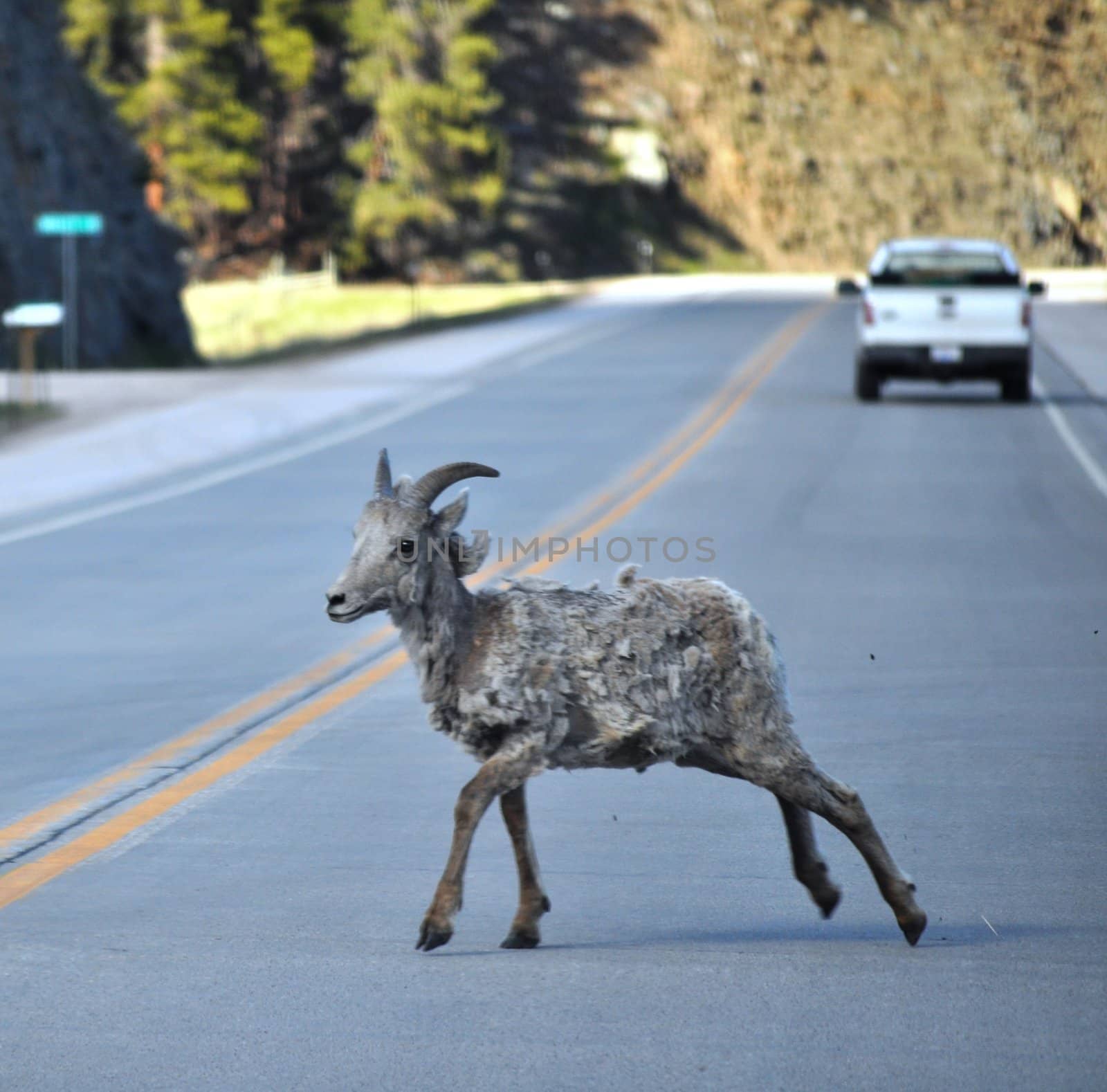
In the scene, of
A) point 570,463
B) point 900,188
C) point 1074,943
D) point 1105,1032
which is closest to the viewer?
point 1105,1032

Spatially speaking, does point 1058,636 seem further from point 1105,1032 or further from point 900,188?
point 900,188

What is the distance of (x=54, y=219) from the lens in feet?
100

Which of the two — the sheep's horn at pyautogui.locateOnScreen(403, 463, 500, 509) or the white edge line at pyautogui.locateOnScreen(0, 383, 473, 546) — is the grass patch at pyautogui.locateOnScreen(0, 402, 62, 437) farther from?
the sheep's horn at pyautogui.locateOnScreen(403, 463, 500, 509)

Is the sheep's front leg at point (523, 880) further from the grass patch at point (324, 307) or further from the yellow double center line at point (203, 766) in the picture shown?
the grass patch at point (324, 307)

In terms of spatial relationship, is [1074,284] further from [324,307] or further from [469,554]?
[469,554]

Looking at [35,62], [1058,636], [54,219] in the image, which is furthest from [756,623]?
[35,62]

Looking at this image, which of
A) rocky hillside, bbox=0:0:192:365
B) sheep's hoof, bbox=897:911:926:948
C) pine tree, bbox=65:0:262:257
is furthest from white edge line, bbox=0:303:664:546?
pine tree, bbox=65:0:262:257

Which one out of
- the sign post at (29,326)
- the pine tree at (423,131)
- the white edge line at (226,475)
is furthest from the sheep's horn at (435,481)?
the pine tree at (423,131)

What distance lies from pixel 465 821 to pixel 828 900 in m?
1.22

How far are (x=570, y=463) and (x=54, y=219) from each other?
10302mm

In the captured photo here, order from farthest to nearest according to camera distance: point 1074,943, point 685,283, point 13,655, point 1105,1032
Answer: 1. point 685,283
2. point 13,655
3. point 1074,943
4. point 1105,1032

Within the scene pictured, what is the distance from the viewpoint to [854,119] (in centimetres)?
Answer: 8681

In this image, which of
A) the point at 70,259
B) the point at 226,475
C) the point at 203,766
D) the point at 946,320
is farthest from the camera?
the point at 70,259

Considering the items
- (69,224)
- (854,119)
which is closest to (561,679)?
(69,224)
